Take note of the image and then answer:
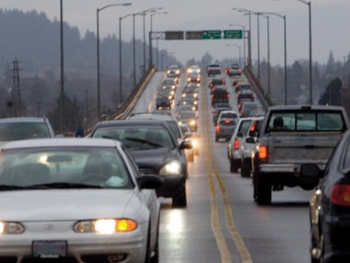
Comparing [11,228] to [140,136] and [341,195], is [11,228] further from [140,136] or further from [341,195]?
[140,136]

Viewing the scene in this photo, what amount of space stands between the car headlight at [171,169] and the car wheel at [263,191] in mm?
2654

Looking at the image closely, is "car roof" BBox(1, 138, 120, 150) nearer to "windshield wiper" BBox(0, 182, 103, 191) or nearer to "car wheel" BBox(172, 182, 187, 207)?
"windshield wiper" BBox(0, 182, 103, 191)

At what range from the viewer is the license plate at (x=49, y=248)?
11.8 meters

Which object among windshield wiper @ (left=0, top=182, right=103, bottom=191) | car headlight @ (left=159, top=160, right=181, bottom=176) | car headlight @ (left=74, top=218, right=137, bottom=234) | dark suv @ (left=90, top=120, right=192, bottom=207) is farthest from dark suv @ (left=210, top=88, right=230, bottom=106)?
car headlight @ (left=74, top=218, right=137, bottom=234)

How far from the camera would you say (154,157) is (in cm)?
2392

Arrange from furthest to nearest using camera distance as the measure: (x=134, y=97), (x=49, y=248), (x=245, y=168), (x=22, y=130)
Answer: (x=134, y=97) → (x=245, y=168) → (x=22, y=130) → (x=49, y=248)

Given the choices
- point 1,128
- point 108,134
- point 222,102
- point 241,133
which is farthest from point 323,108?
point 222,102

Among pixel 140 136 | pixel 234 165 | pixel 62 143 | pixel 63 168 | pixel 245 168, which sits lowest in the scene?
pixel 234 165

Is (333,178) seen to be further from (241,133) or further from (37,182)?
(241,133)

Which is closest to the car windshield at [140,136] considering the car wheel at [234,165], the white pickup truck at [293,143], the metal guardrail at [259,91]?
the white pickup truck at [293,143]

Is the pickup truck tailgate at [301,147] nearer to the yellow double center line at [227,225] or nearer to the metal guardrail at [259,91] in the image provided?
the yellow double center line at [227,225]

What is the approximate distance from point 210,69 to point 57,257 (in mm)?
153052

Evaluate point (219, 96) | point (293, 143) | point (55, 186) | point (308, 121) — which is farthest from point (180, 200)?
point (219, 96)

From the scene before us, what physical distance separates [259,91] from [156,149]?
10862 centimetres
